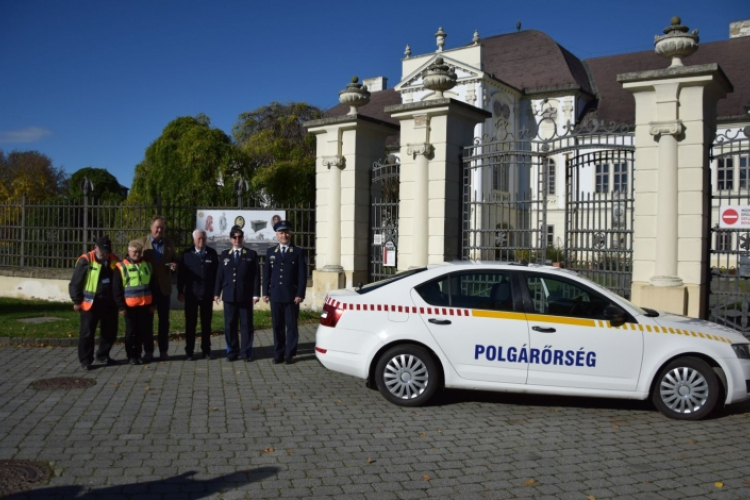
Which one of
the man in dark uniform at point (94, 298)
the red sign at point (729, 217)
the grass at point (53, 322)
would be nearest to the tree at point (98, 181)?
the grass at point (53, 322)

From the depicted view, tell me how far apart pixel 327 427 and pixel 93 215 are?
452 inches

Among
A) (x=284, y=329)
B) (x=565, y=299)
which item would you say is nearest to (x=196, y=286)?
(x=284, y=329)

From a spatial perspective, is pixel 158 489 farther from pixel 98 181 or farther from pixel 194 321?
pixel 98 181

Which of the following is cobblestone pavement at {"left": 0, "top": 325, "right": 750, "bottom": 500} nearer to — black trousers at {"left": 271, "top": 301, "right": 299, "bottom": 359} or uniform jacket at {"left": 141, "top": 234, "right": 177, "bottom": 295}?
black trousers at {"left": 271, "top": 301, "right": 299, "bottom": 359}

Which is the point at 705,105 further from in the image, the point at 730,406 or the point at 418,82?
the point at 418,82

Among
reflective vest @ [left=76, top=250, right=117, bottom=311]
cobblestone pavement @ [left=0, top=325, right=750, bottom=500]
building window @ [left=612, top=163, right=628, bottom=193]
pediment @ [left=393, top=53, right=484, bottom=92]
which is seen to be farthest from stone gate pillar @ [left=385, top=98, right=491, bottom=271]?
pediment @ [left=393, top=53, right=484, bottom=92]

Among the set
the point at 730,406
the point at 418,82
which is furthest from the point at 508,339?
the point at 418,82

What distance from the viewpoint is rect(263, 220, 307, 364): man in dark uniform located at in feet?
31.3

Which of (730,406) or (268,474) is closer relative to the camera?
(268,474)

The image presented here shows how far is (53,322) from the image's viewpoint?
12.5 meters

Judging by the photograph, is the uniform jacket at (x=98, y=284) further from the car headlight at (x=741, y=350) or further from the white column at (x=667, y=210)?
the white column at (x=667, y=210)

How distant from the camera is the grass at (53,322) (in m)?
11.2

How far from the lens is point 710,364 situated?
6.79 meters

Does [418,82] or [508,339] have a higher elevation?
[418,82]
